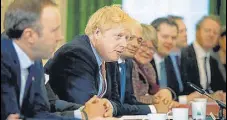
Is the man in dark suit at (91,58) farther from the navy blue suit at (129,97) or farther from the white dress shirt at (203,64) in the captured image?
the white dress shirt at (203,64)

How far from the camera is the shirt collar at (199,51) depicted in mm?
2812

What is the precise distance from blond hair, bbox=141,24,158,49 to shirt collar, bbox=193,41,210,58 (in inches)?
8.2

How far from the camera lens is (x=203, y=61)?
2.91m

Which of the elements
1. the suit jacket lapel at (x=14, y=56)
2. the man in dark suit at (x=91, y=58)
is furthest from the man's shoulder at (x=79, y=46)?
the suit jacket lapel at (x=14, y=56)

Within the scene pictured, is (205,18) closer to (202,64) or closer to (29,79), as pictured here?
(202,64)

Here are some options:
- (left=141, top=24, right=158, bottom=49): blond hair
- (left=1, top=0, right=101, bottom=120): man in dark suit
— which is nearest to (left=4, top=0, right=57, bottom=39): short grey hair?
(left=1, top=0, right=101, bottom=120): man in dark suit

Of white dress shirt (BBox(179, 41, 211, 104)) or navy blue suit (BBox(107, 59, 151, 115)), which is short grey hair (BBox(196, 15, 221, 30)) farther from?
navy blue suit (BBox(107, 59, 151, 115))

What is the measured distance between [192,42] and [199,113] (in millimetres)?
449

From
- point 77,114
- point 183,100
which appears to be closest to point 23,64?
point 77,114

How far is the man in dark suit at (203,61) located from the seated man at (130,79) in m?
0.26

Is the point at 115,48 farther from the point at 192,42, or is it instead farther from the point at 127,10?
the point at 192,42

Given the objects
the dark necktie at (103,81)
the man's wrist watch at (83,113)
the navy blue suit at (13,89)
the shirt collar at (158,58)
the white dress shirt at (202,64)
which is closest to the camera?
the navy blue suit at (13,89)


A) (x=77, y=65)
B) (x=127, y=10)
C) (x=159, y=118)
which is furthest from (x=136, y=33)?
(x=159, y=118)

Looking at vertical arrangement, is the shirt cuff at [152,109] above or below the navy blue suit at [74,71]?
below
